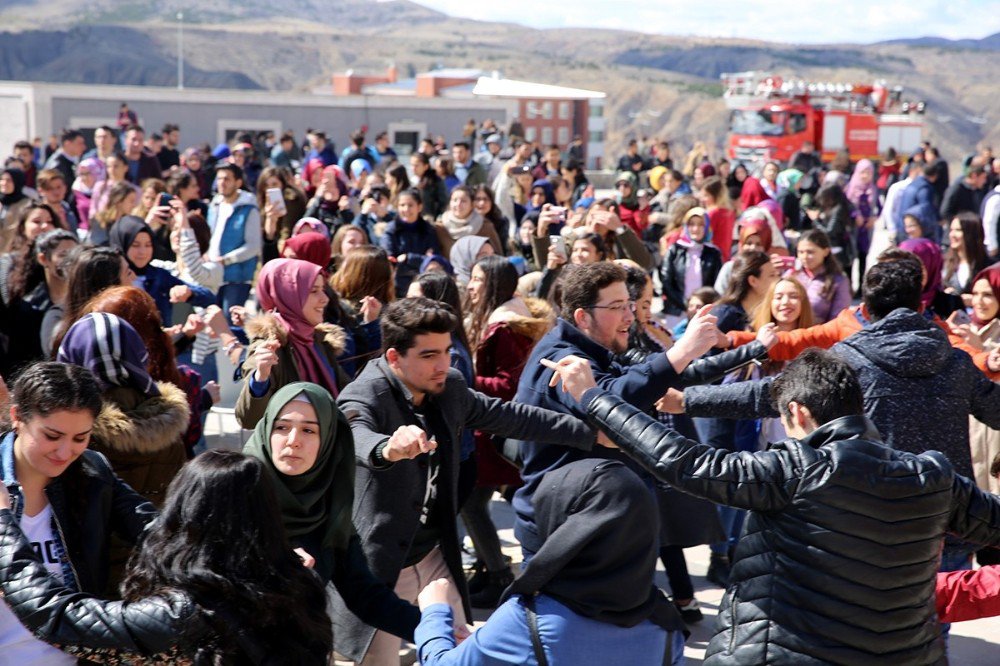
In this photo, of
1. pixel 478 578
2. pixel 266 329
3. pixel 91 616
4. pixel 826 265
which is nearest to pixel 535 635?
pixel 91 616

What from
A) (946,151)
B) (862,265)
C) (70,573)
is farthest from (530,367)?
(946,151)

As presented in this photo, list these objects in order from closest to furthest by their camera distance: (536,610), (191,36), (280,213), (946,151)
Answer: (536,610) → (280,213) → (946,151) → (191,36)

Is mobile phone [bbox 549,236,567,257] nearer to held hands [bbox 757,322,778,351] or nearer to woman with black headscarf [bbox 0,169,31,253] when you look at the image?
held hands [bbox 757,322,778,351]

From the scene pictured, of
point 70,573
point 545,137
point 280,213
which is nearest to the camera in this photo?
point 70,573

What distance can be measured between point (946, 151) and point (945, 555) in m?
97.5

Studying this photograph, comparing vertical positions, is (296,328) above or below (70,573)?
above

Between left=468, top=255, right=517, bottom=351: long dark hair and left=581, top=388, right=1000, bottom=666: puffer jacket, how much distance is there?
276 cm

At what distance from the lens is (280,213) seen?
31.0ft

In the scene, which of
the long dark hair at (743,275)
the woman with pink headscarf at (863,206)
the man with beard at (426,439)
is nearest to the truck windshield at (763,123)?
the woman with pink headscarf at (863,206)

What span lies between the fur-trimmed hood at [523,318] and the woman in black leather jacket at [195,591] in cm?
289

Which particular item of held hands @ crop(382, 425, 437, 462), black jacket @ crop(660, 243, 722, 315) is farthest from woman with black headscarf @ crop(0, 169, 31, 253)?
held hands @ crop(382, 425, 437, 462)

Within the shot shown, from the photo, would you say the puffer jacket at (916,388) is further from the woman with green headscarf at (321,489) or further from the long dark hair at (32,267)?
the long dark hair at (32,267)

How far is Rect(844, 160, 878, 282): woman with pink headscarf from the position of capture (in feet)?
47.6

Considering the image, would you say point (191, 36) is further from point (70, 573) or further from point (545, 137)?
point (70, 573)
